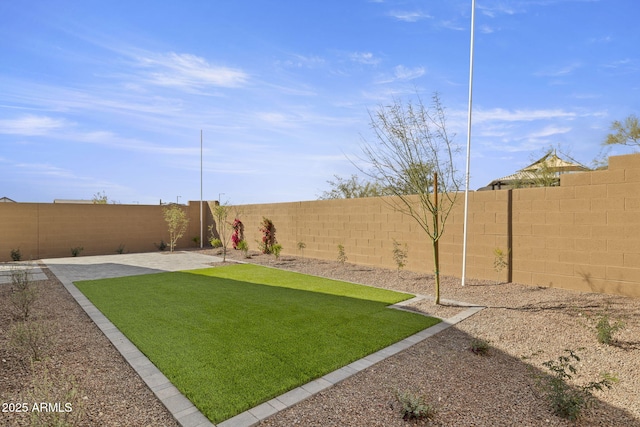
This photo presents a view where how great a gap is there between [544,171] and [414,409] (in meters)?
12.4

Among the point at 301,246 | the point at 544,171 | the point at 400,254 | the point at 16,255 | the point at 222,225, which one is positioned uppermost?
the point at 544,171

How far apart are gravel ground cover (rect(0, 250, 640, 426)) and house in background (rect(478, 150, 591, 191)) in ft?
23.1

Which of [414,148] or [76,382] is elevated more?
[414,148]

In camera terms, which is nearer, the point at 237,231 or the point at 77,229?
→ the point at 77,229

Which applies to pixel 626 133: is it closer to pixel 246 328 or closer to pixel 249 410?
pixel 246 328

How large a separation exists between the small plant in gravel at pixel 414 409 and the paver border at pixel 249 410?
69 cm

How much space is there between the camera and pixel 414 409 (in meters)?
2.43

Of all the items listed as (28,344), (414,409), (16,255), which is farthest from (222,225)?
(414,409)

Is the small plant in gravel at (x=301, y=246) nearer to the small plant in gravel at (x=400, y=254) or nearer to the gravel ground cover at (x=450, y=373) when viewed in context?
the small plant in gravel at (x=400, y=254)

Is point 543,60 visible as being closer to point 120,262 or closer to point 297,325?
point 297,325

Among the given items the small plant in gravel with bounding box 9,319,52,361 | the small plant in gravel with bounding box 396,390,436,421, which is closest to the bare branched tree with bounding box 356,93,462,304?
the small plant in gravel with bounding box 396,390,436,421

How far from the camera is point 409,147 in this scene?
→ 5812 mm

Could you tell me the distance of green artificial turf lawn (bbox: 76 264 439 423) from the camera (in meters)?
2.92

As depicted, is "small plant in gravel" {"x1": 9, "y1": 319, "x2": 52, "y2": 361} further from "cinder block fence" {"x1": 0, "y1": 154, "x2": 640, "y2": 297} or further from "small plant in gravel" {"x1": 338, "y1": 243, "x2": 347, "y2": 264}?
"small plant in gravel" {"x1": 338, "y1": 243, "x2": 347, "y2": 264}
